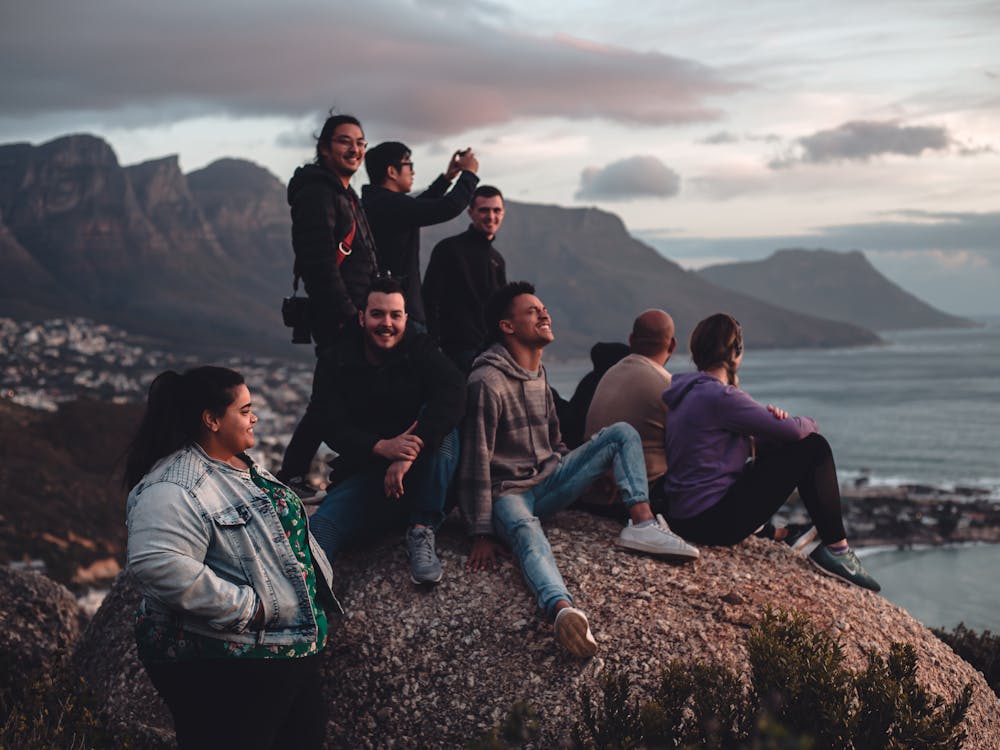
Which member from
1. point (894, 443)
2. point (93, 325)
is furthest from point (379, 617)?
point (93, 325)

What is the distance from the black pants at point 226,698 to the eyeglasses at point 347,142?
12.5 ft

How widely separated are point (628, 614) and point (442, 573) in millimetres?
1243

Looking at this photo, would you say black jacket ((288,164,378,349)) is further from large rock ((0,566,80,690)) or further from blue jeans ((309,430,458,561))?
large rock ((0,566,80,690))

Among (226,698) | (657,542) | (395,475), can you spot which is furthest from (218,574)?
(657,542)

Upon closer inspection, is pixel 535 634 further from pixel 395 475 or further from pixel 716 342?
pixel 716 342

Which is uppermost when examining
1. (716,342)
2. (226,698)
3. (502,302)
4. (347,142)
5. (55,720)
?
(347,142)

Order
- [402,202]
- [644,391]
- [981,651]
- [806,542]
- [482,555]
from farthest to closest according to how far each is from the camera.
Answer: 1. [981,651]
2. [402,202]
3. [806,542]
4. [644,391]
5. [482,555]

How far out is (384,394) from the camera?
540cm

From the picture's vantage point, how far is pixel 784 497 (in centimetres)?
566

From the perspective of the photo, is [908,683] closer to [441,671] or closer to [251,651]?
[441,671]

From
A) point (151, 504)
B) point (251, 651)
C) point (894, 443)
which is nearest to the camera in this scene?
point (151, 504)

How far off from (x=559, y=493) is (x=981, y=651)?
198 inches

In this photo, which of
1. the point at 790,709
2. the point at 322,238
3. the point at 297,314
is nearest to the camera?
the point at 790,709

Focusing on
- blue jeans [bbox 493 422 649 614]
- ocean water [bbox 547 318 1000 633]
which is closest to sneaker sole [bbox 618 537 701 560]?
blue jeans [bbox 493 422 649 614]
